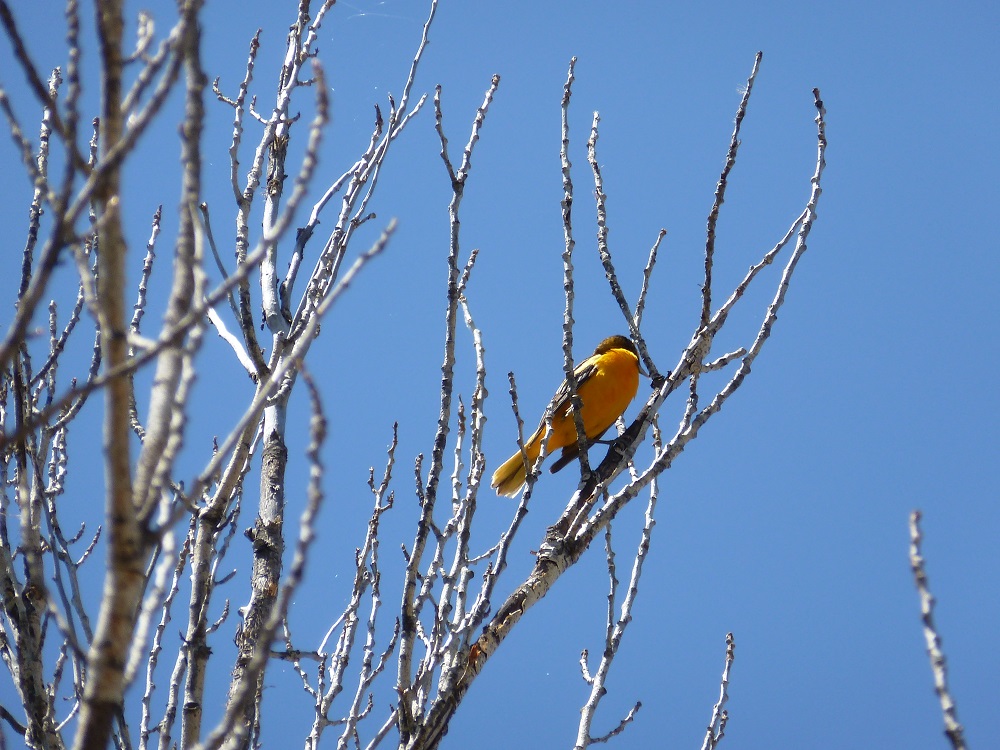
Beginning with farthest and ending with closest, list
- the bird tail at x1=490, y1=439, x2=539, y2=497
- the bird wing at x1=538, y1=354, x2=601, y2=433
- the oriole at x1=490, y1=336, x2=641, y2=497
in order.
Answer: the bird tail at x1=490, y1=439, x2=539, y2=497 → the oriole at x1=490, y1=336, x2=641, y2=497 → the bird wing at x1=538, y1=354, x2=601, y2=433

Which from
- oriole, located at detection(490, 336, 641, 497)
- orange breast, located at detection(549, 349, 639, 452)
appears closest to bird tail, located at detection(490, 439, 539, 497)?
oriole, located at detection(490, 336, 641, 497)

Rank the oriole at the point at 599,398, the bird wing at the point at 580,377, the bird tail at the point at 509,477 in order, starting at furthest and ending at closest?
the bird tail at the point at 509,477 < the oriole at the point at 599,398 < the bird wing at the point at 580,377

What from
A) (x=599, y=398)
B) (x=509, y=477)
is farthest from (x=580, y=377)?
(x=509, y=477)

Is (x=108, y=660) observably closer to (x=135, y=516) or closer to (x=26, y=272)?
(x=135, y=516)

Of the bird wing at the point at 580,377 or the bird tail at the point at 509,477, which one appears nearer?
the bird wing at the point at 580,377

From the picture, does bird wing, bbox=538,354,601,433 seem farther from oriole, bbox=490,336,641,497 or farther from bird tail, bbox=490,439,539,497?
bird tail, bbox=490,439,539,497

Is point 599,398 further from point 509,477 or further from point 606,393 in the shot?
point 509,477

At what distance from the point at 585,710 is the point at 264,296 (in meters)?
1.82

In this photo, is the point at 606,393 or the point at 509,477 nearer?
the point at 606,393

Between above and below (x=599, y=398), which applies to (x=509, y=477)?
below

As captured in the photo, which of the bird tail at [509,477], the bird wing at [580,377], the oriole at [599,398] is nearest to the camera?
the bird wing at [580,377]

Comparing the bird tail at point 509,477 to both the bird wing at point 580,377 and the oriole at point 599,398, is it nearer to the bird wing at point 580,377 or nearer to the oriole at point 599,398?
the oriole at point 599,398

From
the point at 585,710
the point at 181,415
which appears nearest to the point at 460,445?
the point at 585,710

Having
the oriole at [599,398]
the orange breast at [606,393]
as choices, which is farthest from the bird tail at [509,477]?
the orange breast at [606,393]
